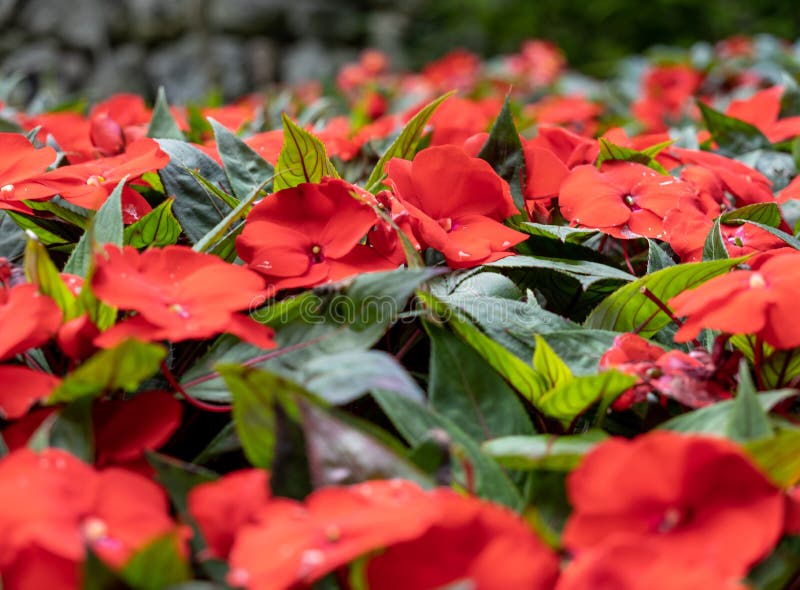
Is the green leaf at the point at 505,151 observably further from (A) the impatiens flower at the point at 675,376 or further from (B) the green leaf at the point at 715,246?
(A) the impatiens flower at the point at 675,376

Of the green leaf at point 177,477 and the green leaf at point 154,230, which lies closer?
the green leaf at point 177,477

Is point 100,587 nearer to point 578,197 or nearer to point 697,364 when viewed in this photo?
point 697,364

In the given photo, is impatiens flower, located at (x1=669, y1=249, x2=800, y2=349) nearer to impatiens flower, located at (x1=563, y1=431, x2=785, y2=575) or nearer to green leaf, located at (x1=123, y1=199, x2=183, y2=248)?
impatiens flower, located at (x1=563, y1=431, x2=785, y2=575)

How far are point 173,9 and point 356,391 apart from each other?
7720 millimetres

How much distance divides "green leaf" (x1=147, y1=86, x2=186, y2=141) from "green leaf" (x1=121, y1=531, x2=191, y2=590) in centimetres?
103

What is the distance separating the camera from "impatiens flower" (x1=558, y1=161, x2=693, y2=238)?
40.7 inches

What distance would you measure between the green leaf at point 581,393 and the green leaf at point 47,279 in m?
0.43

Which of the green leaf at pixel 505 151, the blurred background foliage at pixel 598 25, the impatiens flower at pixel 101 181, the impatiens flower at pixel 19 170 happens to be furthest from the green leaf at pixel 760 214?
the blurred background foliage at pixel 598 25

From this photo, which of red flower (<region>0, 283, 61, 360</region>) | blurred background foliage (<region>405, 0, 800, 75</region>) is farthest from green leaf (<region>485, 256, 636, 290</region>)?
blurred background foliage (<region>405, 0, 800, 75</region>)

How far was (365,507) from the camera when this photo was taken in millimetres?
569

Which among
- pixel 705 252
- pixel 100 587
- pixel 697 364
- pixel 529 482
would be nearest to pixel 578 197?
pixel 705 252

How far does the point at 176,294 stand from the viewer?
747 millimetres

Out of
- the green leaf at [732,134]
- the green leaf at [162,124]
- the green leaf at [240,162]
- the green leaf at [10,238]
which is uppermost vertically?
the green leaf at [240,162]

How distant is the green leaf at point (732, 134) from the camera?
1632 millimetres
